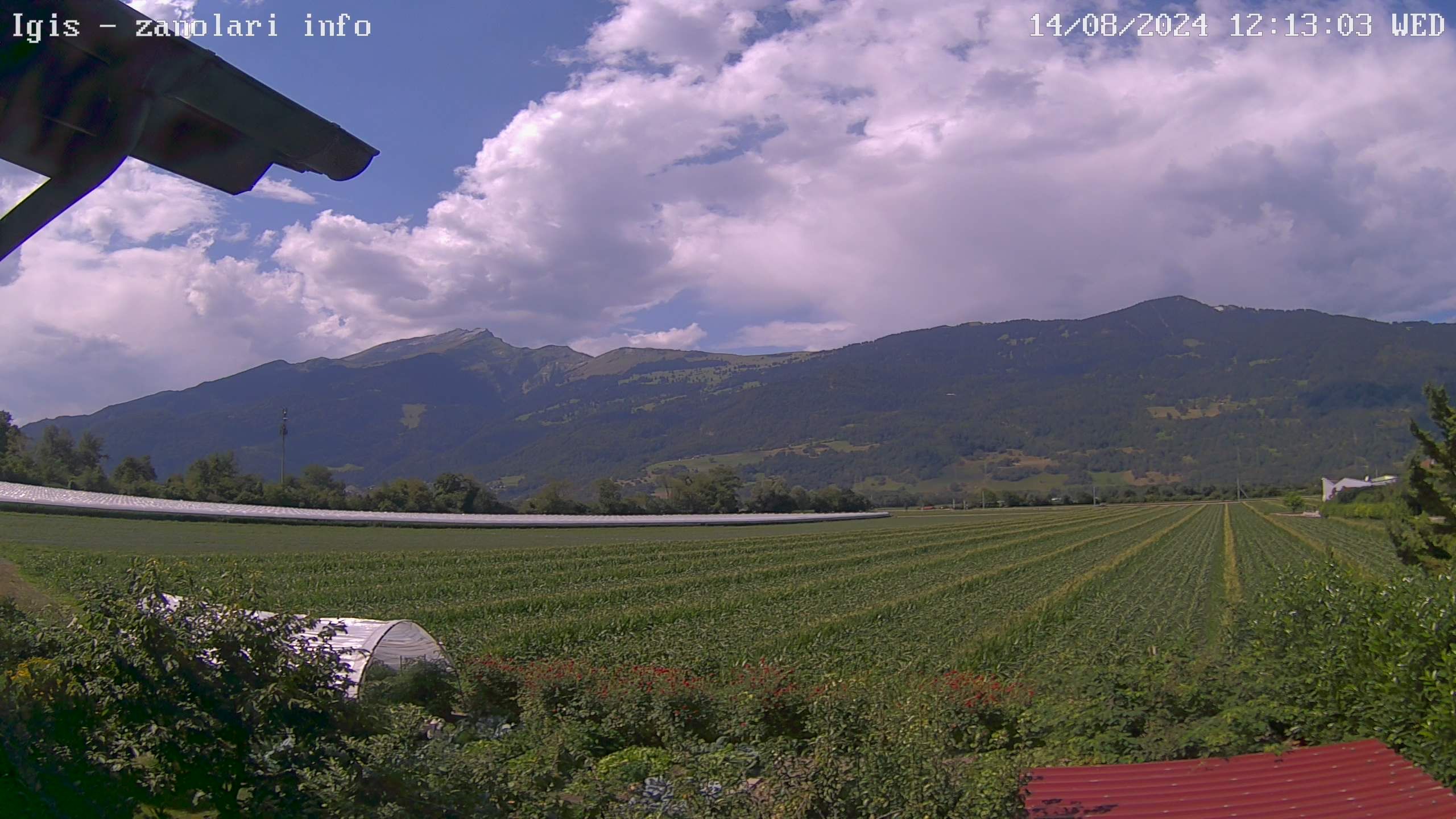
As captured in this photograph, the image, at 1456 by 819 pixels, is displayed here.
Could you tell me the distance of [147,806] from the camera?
431cm

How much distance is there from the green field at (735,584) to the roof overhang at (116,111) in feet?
→ 10.8

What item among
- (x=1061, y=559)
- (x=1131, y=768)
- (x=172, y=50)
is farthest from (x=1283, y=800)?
(x=1061, y=559)

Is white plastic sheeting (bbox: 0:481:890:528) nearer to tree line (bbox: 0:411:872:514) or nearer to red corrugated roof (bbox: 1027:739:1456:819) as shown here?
tree line (bbox: 0:411:872:514)

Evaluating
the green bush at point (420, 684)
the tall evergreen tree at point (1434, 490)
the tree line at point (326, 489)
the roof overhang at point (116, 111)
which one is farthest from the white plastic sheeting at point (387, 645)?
the tree line at point (326, 489)

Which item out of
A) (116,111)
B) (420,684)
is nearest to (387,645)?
(420,684)

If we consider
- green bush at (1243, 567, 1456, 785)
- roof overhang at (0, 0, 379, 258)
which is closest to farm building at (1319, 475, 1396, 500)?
green bush at (1243, 567, 1456, 785)

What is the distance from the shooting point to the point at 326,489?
267ft

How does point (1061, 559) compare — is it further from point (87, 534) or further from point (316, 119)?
point (316, 119)

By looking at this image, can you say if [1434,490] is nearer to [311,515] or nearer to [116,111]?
[116,111]

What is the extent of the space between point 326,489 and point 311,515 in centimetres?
2602

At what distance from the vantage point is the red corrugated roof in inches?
209

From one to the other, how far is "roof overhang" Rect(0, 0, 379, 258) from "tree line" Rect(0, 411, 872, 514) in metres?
71.5

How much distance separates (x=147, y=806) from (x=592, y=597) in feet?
69.6

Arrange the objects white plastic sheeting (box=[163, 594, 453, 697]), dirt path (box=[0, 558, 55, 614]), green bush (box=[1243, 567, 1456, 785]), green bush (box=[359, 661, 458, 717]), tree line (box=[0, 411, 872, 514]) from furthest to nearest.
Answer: tree line (box=[0, 411, 872, 514])
dirt path (box=[0, 558, 55, 614])
white plastic sheeting (box=[163, 594, 453, 697])
green bush (box=[359, 661, 458, 717])
green bush (box=[1243, 567, 1456, 785])
